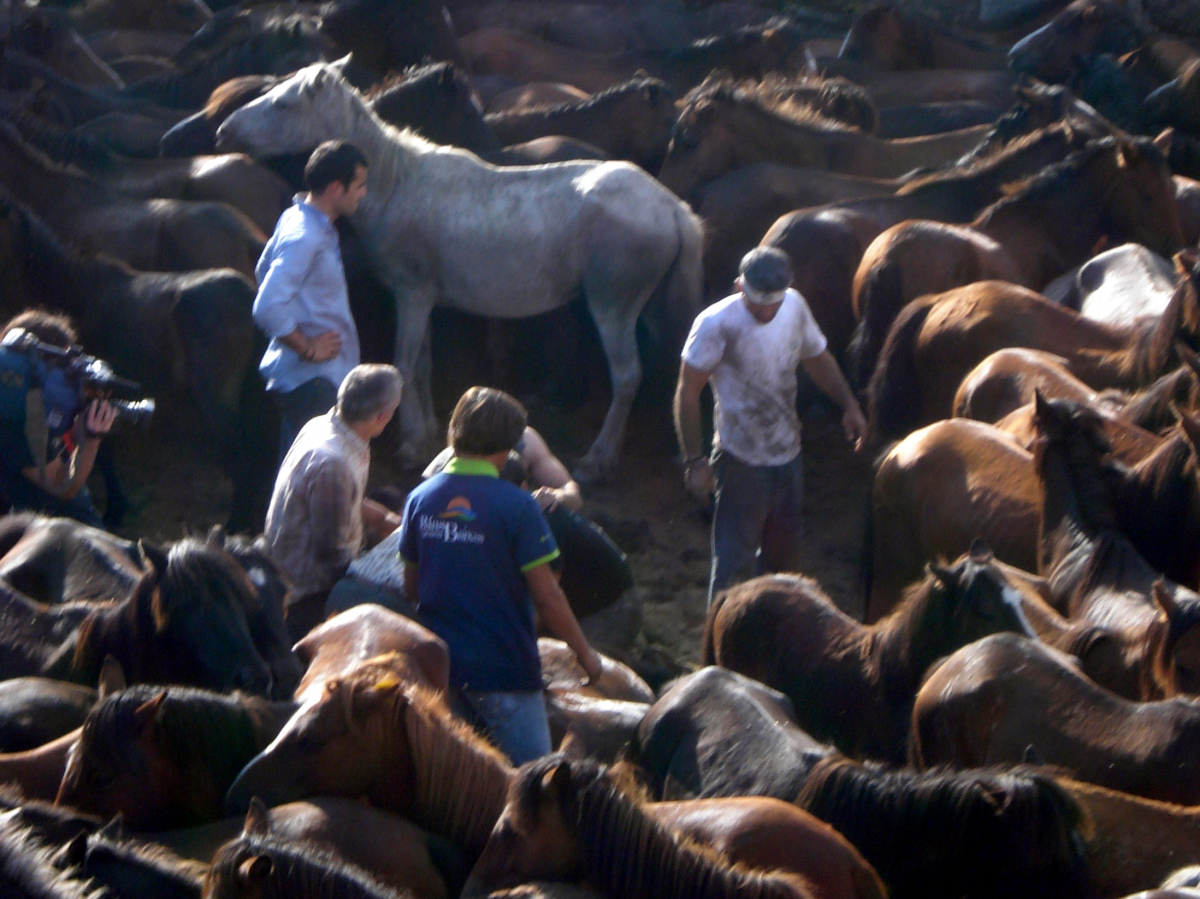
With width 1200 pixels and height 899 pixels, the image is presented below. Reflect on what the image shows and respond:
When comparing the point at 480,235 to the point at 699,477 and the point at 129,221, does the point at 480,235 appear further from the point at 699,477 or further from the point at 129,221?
the point at 699,477

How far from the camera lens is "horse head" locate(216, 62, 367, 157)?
25.7 feet

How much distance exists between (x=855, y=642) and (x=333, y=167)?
3.06m

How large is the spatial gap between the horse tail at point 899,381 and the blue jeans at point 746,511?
58.0 inches

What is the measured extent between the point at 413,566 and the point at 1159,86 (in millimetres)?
11985

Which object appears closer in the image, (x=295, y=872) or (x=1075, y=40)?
(x=295, y=872)

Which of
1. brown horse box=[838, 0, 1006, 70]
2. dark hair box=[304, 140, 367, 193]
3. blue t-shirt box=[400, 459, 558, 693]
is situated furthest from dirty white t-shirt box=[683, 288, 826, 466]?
brown horse box=[838, 0, 1006, 70]

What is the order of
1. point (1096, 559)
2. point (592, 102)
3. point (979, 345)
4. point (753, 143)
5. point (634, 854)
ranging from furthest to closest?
point (592, 102), point (753, 143), point (979, 345), point (1096, 559), point (634, 854)

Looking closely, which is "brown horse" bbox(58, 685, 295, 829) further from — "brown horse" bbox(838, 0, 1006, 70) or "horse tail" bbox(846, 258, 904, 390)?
"brown horse" bbox(838, 0, 1006, 70)

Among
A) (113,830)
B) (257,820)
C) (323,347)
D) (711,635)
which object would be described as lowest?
(711,635)

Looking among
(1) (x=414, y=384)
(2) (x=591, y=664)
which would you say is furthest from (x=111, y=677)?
(1) (x=414, y=384)

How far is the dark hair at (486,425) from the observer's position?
395cm

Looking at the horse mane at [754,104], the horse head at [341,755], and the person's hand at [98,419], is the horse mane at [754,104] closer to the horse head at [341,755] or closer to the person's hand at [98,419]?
the person's hand at [98,419]

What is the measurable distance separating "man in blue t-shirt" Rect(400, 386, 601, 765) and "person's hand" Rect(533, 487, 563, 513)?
844mm

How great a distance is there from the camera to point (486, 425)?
3.95m
